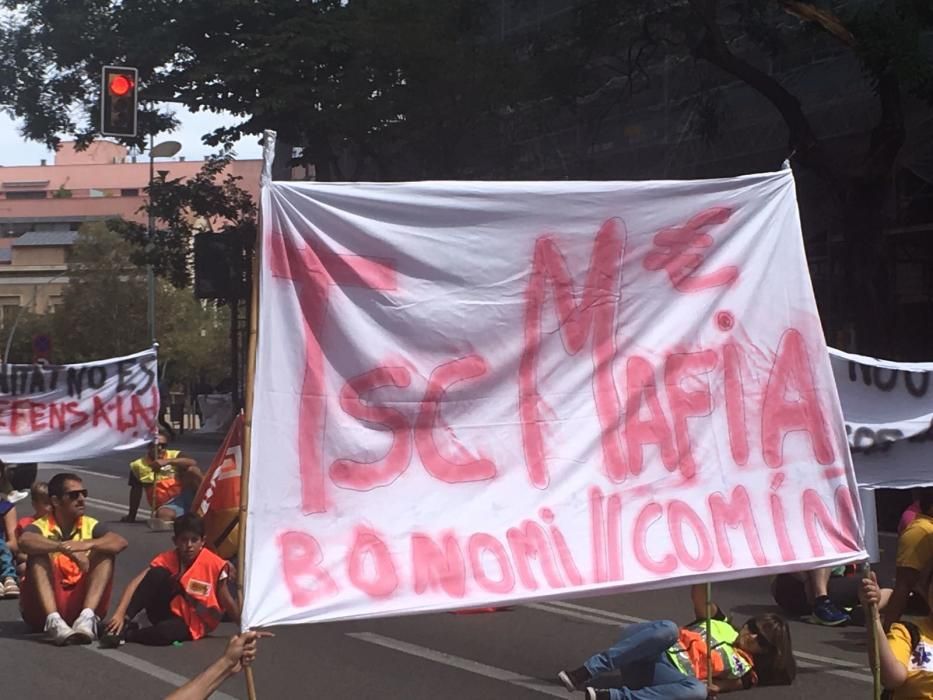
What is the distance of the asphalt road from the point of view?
8297mm

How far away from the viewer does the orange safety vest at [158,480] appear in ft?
56.1

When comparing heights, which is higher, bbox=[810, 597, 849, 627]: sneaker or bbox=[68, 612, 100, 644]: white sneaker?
bbox=[68, 612, 100, 644]: white sneaker

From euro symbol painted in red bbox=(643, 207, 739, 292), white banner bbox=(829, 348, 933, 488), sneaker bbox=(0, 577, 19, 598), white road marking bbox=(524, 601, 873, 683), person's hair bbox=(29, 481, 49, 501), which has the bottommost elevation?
white road marking bbox=(524, 601, 873, 683)

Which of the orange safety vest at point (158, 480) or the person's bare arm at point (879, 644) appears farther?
the orange safety vest at point (158, 480)

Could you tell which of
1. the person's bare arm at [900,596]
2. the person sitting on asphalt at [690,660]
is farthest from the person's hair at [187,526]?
the person's bare arm at [900,596]

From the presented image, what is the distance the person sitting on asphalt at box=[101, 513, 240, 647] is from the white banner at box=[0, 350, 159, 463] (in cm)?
155

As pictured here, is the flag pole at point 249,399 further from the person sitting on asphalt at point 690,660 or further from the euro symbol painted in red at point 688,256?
the person sitting on asphalt at point 690,660

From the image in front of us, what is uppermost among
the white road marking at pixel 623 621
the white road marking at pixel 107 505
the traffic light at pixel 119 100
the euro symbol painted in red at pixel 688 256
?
the traffic light at pixel 119 100

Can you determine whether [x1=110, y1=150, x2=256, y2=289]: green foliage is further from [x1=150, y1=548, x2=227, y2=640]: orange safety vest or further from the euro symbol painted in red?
the euro symbol painted in red

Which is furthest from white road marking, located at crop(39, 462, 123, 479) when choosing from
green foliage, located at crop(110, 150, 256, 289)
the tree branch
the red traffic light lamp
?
the tree branch

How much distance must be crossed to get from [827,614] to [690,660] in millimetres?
3042

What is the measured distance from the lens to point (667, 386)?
5094 mm

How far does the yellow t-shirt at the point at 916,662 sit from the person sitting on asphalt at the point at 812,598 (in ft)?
18.0

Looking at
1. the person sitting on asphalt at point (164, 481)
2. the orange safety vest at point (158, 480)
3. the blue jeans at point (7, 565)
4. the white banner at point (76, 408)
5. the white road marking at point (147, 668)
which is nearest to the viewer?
the white road marking at point (147, 668)
